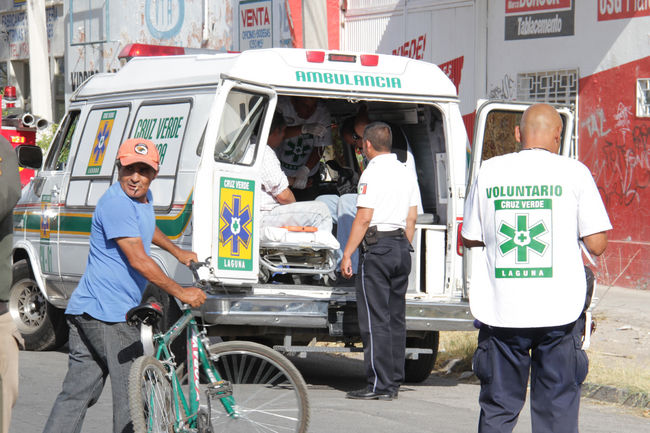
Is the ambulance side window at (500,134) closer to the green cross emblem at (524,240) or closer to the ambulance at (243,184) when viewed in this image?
the ambulance at (243,184)

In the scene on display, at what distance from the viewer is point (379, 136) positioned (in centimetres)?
841

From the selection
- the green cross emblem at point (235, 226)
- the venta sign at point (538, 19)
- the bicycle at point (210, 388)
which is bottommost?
the bicycle at point (210, 388)

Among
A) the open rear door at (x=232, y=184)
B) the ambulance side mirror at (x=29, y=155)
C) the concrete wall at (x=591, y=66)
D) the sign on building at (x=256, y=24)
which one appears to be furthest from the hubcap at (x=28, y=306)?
the sign on building at (x=256, y=24)

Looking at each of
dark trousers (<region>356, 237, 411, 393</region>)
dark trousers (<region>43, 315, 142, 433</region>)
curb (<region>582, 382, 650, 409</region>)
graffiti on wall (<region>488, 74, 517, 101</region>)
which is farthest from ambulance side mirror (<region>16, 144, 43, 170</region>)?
→ graffiti on wall (<region>488, 74, 517, 101</region>)

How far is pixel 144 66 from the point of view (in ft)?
30.5

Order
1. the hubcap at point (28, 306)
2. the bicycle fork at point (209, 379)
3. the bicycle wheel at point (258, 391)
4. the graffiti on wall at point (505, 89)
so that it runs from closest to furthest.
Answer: the bicycle fork at point (209, 379)
the bicycle wheel at point (258, 391)
the hubcap at point (28, 306)
the graffiti on wall at point (505, 89)

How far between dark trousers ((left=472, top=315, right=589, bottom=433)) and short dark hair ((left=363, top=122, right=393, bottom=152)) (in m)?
3.47

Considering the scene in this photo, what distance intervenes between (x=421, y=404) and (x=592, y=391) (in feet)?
4.60

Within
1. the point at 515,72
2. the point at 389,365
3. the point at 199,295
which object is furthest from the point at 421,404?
the point at 515,72

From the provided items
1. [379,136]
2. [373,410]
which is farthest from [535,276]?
[379,136]

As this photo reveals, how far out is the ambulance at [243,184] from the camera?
315 inches

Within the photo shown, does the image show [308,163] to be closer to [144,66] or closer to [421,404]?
[144,66]

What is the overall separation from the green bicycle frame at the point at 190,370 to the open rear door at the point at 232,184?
198 centimetres

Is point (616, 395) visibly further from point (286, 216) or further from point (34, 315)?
point (34, 315)
